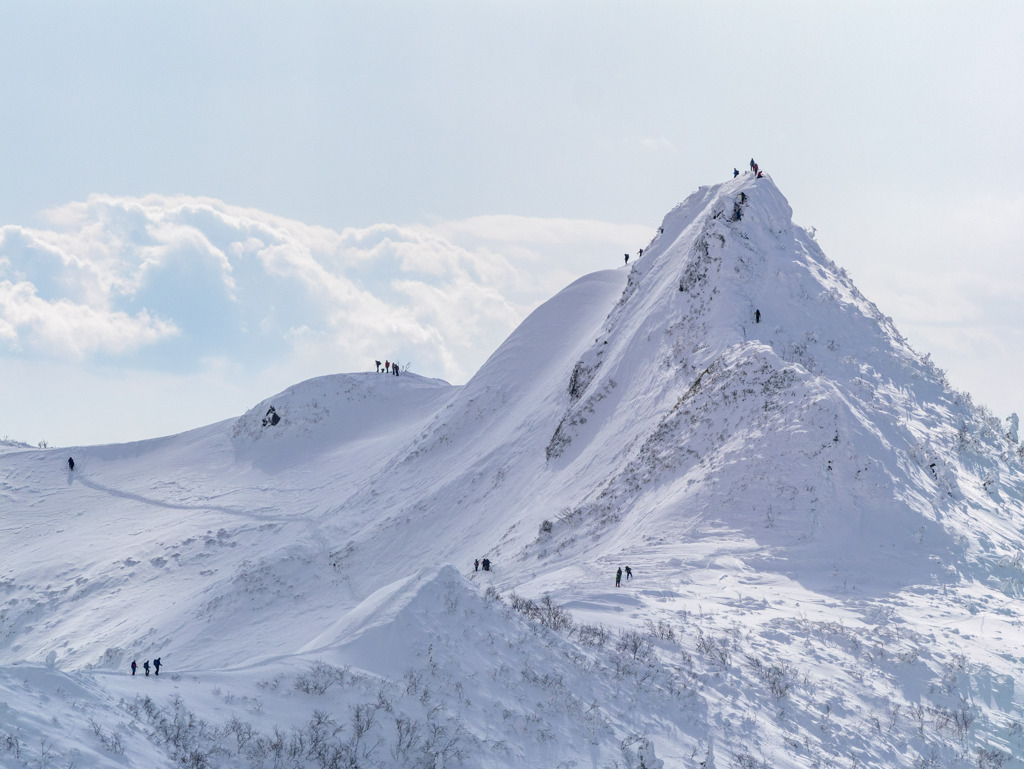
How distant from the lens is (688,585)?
1858 cm

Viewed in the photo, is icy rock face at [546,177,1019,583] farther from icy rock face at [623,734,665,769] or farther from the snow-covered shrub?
the snow-covered shrub

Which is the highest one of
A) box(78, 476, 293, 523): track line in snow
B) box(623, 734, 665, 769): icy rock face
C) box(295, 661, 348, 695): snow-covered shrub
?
box(78, 476, 293, 523): track line in snow

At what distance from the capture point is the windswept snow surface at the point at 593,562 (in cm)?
1120

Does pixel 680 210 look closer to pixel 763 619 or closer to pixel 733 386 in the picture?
pixel 733 386

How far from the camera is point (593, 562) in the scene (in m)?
21.6

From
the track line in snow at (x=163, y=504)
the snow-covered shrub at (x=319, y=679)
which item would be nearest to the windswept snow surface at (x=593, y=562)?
the snow-covered shrub at (x=319, y=679)

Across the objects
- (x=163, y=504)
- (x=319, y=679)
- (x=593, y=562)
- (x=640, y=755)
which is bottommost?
(x=640, y=755)

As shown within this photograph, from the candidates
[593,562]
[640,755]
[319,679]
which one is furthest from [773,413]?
[319,679]

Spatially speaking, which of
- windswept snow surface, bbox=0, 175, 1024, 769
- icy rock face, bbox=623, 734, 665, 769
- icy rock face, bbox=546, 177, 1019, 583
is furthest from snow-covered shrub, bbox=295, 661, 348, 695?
icy rock face, bbox=546, 177, 1019, 583

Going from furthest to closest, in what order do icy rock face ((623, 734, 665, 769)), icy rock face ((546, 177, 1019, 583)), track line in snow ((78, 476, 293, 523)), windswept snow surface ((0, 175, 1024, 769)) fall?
1. track line in snow ((78, 476, 293, 523))
2. icy rock face ((546, 177, 1019, 583))
3. windswept snow surface ((0, 175, 1024, 769))
4. icy rock face ((623, 734, 665, 769))

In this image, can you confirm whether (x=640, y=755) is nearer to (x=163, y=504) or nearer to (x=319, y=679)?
(x=319, y=679)

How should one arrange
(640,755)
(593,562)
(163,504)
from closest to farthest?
(640,755) → (593,562) → (163,504)

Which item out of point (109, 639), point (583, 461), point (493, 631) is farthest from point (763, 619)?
point (109, 639)

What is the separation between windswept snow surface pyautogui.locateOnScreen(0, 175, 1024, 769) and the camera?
11.2 metres
